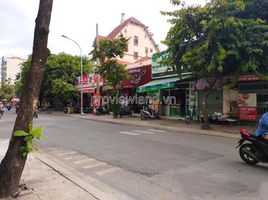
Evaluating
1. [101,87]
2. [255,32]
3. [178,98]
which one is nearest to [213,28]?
[255,32]

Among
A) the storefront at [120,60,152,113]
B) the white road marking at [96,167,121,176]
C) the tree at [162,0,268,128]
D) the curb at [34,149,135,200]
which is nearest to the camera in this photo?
the curb at [34,149,135,200]

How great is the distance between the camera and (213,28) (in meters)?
15.8

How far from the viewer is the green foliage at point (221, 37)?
1574 cm

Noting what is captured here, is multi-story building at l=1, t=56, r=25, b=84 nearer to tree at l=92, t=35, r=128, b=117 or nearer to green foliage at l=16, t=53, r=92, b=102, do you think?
green foliage at l=16, t=53, r=92, b=102

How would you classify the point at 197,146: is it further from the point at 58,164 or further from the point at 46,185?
the point at 46,185

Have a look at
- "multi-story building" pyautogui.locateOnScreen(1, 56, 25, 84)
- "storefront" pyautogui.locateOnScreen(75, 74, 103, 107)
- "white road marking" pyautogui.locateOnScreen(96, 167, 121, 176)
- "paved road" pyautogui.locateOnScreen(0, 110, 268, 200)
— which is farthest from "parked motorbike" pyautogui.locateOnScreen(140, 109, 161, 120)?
"multi-story building" pyautogui.locateOnScreen(1, 56, 25, 84)

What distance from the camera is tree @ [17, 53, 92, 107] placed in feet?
131

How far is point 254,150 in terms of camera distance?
330 inches

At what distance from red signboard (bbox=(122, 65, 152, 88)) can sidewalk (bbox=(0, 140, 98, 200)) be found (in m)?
21.0

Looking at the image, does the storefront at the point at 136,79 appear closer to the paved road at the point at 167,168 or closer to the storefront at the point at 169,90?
the storefront at the point at 169,90

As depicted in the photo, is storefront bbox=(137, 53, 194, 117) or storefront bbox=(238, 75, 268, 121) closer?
storefront bbox=(238, 75, 268, 121)

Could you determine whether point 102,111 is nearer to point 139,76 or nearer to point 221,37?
point 139,76

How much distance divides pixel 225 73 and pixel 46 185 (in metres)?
14.2

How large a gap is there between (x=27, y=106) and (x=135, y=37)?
49526 mm
